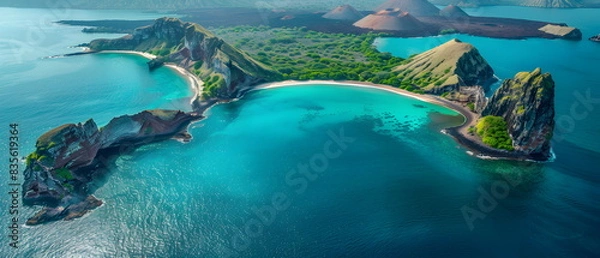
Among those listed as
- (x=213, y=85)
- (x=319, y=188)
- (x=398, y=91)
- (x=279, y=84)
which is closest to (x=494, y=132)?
(x=398, y=91)

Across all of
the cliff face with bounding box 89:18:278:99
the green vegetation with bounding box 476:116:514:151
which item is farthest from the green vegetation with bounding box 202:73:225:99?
the green vegetation with bounding box 476:116:514:151

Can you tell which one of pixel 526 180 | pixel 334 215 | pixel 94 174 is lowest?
pixel 94 174

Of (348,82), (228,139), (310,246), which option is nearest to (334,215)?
(310,246)

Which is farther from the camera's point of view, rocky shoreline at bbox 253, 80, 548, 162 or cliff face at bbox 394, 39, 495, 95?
cliff face at bbox 394, 39, 495, 95

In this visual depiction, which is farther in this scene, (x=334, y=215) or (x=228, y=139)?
(x=228, y=139)

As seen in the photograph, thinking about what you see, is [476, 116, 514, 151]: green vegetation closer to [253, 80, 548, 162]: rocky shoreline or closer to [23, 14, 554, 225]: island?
[23, 14, 554, 225]: island

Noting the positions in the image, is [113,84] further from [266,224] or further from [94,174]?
[266,224]

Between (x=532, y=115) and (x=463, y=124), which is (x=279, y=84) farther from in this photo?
(x=532, y=115)
